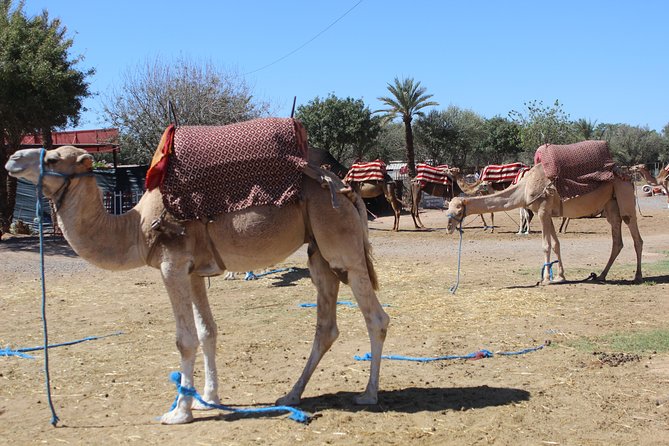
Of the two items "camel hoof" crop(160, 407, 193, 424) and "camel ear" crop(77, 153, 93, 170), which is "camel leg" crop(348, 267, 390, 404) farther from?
"camel ear" crop(77, 153, 93, 170)

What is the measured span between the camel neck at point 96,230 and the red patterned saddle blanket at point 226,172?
399mm

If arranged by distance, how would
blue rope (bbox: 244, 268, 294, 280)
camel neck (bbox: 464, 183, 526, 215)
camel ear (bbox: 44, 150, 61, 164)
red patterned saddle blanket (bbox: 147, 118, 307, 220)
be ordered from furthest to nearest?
blue rope (bbox: 244, 268, 294, 280)
camel neck (bbox: 464, 183, 526, 215)
red patterned saddle blanket (bbox: 147, 118, 307, 220)
camel ear (bbox: 44, 150, 61, 164)

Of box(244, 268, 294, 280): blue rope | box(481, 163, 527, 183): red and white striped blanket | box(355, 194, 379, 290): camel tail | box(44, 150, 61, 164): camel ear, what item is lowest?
box(244, 268, 294, 280): blue rope

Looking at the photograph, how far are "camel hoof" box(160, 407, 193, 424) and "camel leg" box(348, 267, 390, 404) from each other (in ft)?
4.53

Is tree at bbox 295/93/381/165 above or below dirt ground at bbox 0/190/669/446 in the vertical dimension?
above

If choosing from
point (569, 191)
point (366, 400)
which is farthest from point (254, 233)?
point (569, 191)

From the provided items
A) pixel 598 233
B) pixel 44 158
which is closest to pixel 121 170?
pixel 598 233

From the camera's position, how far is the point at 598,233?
21.3 meters

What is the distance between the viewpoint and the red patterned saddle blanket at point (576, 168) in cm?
1202

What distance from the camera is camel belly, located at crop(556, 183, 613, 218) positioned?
1211 cm

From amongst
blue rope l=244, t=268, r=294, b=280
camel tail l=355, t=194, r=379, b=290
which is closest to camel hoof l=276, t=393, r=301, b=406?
camel tail l=355, t=194, r=379, b=290

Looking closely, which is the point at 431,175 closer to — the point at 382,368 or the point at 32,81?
the point at 32,81

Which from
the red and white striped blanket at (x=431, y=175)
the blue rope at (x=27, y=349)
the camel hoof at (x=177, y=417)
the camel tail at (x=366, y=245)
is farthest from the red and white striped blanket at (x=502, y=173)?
the camel hoof at (x=177, y=417)

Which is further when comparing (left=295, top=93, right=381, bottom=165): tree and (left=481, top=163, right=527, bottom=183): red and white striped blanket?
(left=295, top=93, right=381, bottom=165): tree
